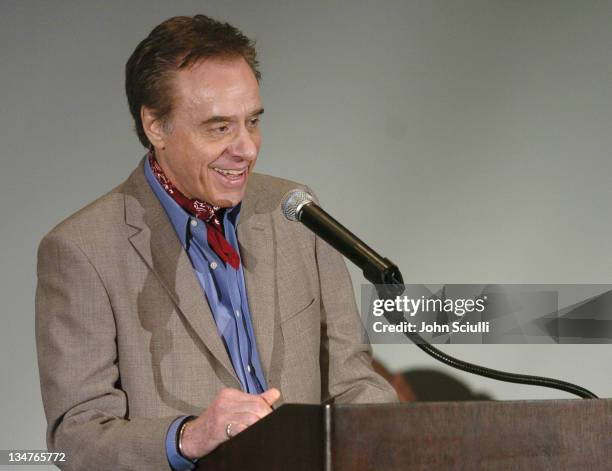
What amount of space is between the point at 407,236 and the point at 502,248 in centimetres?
25

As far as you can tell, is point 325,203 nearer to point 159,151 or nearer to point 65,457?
A: point 159,151

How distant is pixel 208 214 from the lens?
1967mm

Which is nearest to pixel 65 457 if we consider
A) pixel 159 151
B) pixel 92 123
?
pixel 159 151

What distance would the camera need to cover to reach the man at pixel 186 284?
1.76 meters

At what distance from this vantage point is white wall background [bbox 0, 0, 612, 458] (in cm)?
237

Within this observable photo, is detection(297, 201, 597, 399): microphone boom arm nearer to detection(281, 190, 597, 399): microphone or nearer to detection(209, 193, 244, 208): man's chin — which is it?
detection(281, 190, 597, 399): microphone

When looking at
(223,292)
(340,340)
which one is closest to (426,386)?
(340,340)

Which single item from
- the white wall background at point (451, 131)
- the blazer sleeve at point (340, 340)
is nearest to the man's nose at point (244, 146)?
the blazer sleeve at point (340, 340)

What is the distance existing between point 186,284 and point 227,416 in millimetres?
470

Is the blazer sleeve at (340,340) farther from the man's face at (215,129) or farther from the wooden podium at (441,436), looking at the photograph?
the wooden podium at (441,436)

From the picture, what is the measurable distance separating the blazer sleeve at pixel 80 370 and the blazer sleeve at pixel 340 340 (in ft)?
1.53

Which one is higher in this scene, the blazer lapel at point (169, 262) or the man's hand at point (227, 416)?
the blazer lapel at point (169, 262)

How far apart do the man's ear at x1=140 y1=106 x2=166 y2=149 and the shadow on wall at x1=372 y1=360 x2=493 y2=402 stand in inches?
32.1

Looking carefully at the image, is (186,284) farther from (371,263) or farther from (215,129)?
(371,263)
